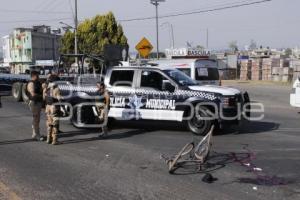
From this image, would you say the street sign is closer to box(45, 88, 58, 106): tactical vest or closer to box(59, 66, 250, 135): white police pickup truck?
box(59, 66, 250, 135): white police pickup truck

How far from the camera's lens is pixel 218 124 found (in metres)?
11.6

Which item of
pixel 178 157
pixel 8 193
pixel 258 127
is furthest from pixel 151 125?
pixel 8 193

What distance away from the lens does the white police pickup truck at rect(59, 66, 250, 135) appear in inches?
454

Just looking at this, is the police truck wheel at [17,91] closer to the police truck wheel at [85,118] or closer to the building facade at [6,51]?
the police truck wheel at [85,118]

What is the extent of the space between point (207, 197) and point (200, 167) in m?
1.64

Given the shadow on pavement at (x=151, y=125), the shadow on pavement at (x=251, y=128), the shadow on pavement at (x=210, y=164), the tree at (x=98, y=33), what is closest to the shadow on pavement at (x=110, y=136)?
the shadow on pavement at (x=151, y=125)

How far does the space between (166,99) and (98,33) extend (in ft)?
146

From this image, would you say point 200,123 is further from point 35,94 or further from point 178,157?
point 35,94

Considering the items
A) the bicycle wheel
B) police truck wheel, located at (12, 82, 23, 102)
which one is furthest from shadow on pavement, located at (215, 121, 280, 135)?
police truck wheel, located at (12, 82, 23, 102)

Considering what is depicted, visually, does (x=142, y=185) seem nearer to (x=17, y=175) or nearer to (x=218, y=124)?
(x=17, y=175)

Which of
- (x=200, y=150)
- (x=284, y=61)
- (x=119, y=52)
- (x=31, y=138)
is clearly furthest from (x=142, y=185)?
(x=284, y=61)

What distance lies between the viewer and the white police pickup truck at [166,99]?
454 inches

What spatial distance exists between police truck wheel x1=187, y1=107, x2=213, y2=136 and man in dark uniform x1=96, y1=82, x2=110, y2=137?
2.18m

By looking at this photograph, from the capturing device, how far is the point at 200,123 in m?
11.7
